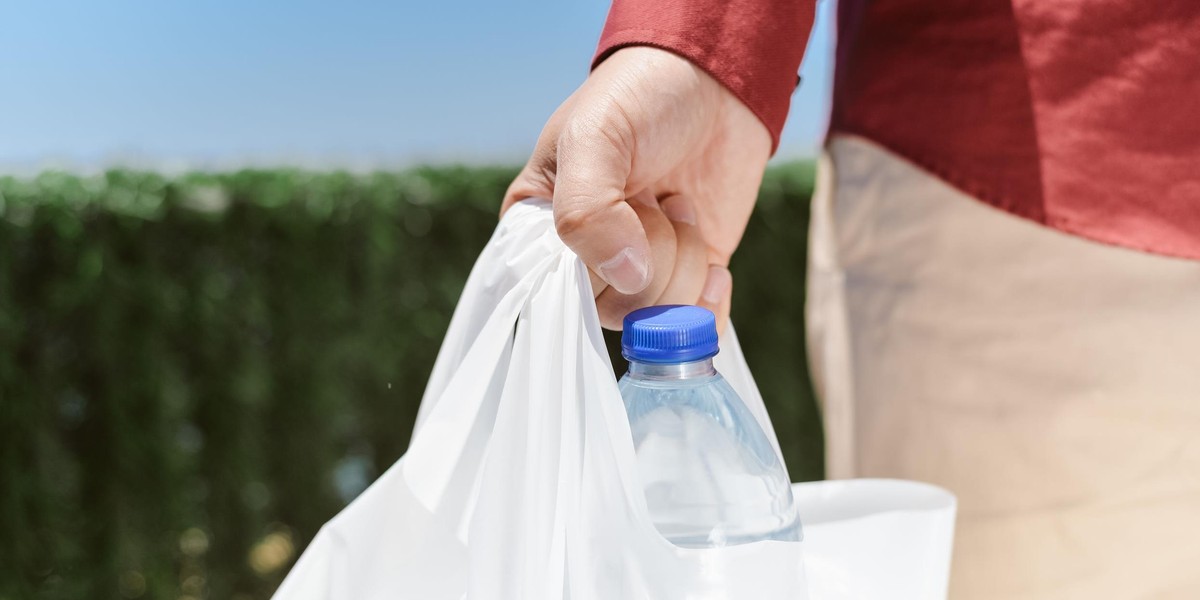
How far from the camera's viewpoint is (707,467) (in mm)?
937

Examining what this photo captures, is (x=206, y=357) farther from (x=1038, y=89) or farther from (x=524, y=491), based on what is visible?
(x=1038, y=89)

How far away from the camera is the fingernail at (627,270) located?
0.81 meters

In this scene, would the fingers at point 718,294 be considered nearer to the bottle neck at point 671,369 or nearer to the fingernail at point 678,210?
the fingernail at point 678,210

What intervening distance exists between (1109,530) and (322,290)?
2.34 metres

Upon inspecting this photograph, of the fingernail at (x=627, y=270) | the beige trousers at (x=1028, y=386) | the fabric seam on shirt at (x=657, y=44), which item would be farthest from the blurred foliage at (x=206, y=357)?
the fingernail at (x=627, y=270)

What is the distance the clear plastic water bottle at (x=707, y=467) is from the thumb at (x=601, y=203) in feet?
0.41

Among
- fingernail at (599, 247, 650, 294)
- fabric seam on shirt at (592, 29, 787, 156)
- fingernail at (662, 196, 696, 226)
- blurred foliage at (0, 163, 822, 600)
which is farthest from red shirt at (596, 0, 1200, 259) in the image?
blurred foliage at (0, 163, 822, 600)

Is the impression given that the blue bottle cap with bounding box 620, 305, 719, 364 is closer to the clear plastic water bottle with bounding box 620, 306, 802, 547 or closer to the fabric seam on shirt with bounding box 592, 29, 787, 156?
the clear plastic water bottle with bounding box 620, 306, 802, 547

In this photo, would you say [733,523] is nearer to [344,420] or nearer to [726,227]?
[726,227]

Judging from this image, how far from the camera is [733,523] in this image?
93cm

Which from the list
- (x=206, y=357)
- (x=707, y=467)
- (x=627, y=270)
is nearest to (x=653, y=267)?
(x=627, y=270)

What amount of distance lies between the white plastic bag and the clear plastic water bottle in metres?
0.03

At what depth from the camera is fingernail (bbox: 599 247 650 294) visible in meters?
0.81

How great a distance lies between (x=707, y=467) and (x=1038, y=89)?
1.90ft
